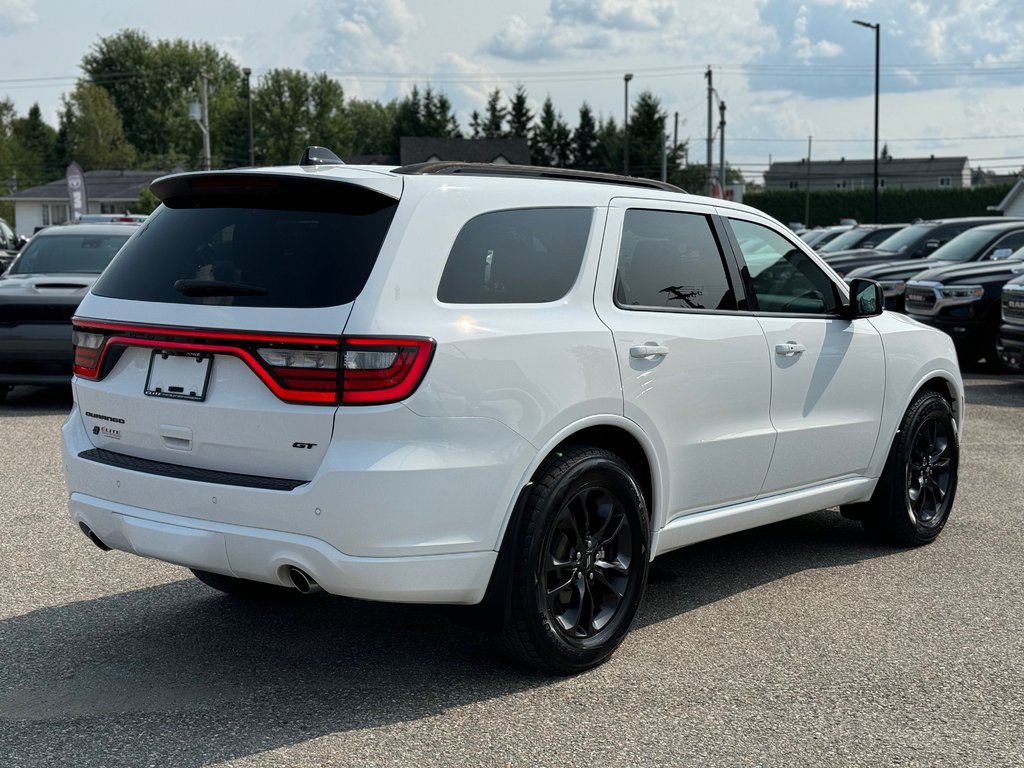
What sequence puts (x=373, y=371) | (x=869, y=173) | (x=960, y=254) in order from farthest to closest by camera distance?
1. (x=869, y=173)
2. (x=960, y=254)
3. (x=373, y=371)

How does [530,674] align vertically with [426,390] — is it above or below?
below

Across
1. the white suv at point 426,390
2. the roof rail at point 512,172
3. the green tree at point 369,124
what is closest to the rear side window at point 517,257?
the white suv at point 426,390

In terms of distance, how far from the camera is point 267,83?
10350cm

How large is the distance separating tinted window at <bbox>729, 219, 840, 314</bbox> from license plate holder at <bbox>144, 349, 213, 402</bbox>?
8.07ft

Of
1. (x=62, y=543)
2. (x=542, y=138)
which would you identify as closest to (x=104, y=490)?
(x=62, y=543)

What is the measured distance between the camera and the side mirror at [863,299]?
5.86m

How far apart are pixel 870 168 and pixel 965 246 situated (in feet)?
440

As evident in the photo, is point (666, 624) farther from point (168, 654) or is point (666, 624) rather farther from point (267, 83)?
point (267, 83)

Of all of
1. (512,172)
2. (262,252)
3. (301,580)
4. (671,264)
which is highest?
(512,172)

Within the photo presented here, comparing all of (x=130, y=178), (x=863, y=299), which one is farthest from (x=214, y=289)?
(x=130, y=178)

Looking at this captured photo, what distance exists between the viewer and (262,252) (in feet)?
13.5

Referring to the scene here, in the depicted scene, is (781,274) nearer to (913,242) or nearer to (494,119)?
(913,242)

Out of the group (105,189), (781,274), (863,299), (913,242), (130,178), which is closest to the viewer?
(781,274)

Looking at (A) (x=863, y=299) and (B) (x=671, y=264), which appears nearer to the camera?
(B) (x=671, y=264)
